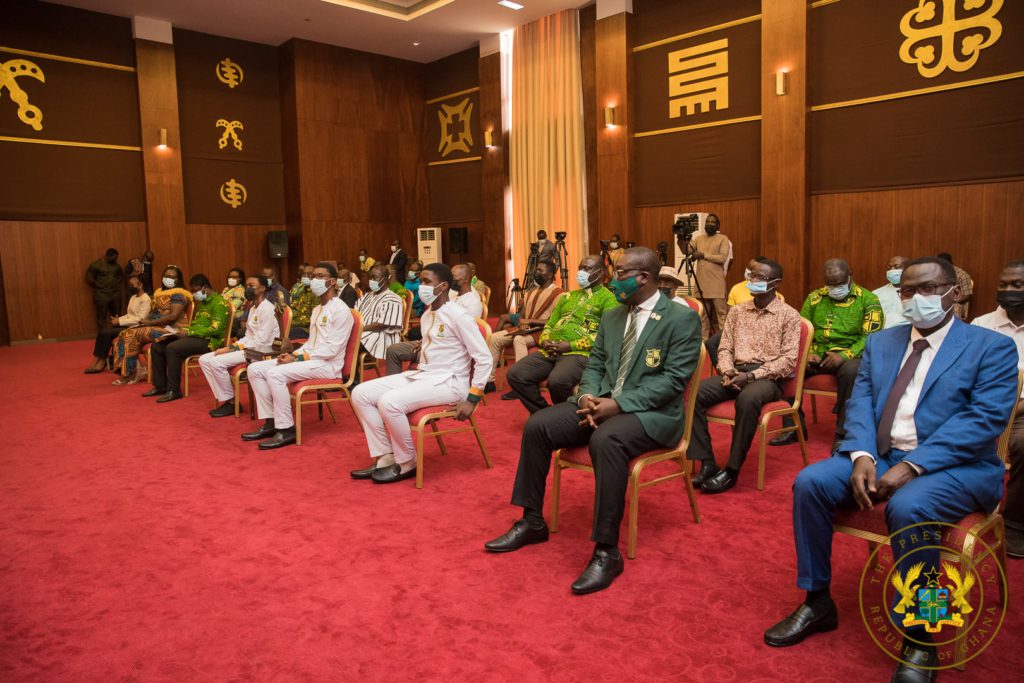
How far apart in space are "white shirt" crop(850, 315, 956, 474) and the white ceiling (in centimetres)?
1039

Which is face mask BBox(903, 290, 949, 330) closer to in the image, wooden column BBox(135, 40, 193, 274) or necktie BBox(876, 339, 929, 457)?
necktie BBox(876, 339, 929, 457)

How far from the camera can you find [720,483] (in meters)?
3.76

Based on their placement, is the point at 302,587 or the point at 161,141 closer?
the point at 302,587

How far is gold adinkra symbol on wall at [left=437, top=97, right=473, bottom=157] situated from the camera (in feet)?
46.2

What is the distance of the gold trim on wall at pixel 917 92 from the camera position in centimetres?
758

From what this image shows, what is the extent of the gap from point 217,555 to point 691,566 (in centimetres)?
203

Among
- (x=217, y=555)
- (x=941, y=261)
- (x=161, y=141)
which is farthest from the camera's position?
(x=161, y=141)

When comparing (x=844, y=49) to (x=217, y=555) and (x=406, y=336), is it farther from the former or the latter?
(x=217, y=555)

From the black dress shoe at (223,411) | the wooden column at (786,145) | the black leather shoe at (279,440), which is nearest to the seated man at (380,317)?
the black dress shoe at (223,411)

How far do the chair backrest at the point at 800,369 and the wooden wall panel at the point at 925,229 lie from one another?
5.21 meters

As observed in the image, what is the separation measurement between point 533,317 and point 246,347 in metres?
2.37

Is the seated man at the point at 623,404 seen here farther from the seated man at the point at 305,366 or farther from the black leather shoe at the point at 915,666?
the seated man at the point at 305,366

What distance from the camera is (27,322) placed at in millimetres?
11430

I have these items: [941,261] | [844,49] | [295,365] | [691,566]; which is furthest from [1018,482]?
[844,49]
